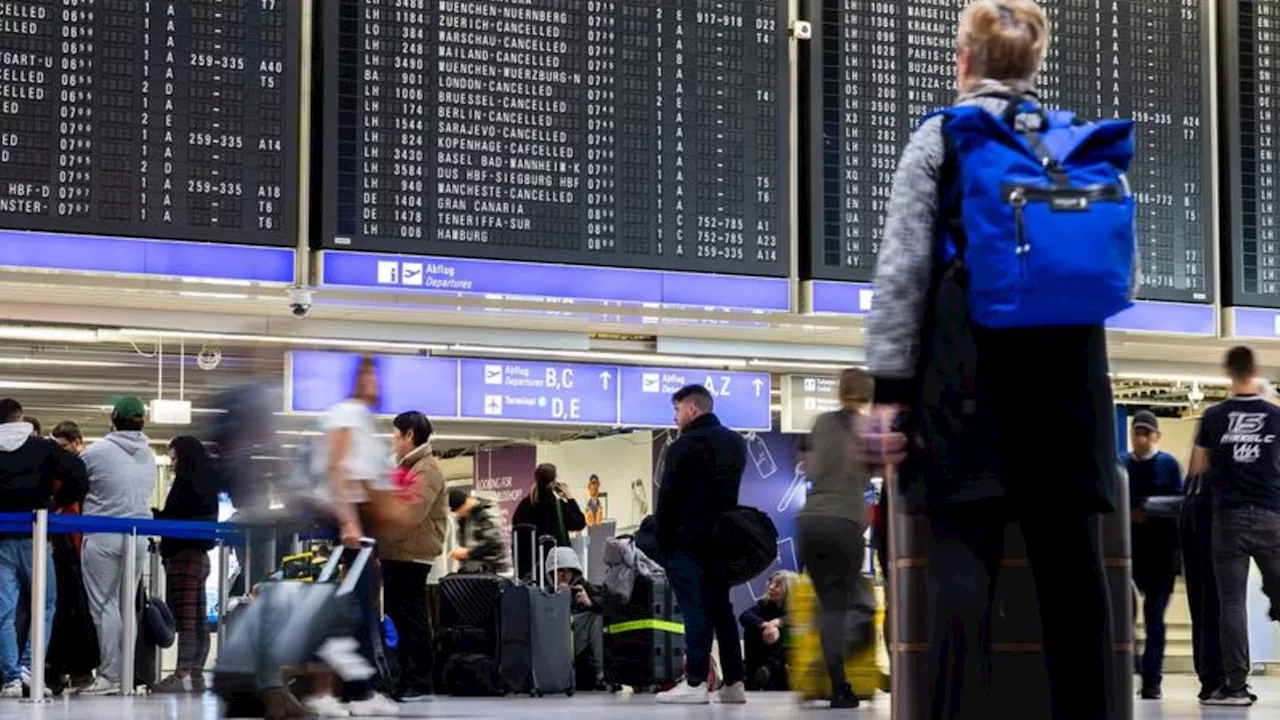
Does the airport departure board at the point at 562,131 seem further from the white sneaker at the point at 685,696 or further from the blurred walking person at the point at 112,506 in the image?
the white sneaker at the point at 685,696

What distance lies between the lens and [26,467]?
10320 millimetres

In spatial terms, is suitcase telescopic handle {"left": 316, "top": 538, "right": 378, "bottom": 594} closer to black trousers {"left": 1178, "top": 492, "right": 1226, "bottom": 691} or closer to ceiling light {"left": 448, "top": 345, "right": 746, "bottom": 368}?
ceiling light {"left": 448, "top": 345, "right": 746, "bottom": 368}

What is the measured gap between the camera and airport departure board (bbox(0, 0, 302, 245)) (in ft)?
31.3

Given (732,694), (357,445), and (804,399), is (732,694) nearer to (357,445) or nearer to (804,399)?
(357,445)

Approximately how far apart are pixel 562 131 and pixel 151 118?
2.11m

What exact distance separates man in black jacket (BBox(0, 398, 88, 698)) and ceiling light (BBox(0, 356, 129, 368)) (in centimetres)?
479

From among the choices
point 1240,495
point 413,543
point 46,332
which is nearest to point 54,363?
point 46,332

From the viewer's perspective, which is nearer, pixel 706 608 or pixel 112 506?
pixel 706 608

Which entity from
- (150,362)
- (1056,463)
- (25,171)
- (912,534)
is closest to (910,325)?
(1056,463)

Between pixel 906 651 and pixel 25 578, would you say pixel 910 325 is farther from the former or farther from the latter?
pixel 25 578

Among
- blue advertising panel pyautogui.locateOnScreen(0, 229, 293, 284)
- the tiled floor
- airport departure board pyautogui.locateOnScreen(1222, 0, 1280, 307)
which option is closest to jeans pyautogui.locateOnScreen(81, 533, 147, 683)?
the tiled floor

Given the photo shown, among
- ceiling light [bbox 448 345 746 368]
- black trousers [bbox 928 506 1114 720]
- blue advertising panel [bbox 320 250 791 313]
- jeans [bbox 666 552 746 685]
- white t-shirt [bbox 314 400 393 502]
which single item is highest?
blue advertising panel [bbox 320 250 791 313]

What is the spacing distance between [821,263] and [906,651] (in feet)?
20.3

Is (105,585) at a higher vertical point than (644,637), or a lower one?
higher
